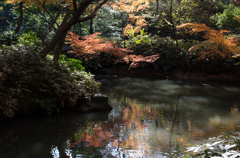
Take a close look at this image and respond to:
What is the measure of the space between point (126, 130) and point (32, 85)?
223cm

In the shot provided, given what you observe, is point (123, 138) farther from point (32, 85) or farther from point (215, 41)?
point (215, 41)

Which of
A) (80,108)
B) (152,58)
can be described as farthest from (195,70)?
(80,108)

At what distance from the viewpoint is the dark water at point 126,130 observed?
3086 mm

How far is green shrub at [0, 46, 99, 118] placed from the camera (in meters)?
4.34

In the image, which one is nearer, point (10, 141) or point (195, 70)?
point (10, 141)

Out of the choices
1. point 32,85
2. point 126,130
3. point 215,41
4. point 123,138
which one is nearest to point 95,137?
point 123,138

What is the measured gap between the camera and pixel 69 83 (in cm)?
521

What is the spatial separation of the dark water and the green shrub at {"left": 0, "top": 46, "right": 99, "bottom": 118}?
31cm

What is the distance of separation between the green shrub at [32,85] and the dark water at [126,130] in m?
0.31

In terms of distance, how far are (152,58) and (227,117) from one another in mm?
7381

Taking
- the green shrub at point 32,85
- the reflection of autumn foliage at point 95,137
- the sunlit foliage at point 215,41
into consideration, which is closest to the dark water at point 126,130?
the reflection of autumn foliage at point 95,137

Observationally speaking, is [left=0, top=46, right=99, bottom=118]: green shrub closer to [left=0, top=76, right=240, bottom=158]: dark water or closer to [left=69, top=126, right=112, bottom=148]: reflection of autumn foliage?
[left=0, top=76, right=240, bottom=158]: dark water

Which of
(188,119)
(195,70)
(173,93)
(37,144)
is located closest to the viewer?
(37,144)

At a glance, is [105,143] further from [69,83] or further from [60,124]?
[69,83]
